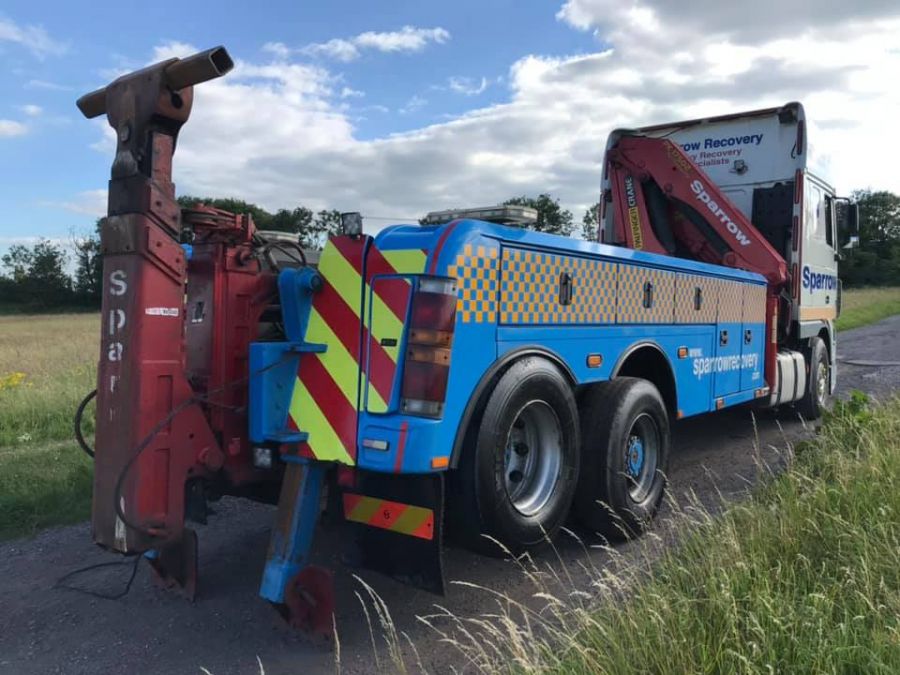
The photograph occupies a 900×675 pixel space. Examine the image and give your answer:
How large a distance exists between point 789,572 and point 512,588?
143cm

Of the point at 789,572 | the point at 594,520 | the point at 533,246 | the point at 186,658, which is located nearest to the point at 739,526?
the point at 789,572

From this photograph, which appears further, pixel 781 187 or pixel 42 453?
pixel 781 187

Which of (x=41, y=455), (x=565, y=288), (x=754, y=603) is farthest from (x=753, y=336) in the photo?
(x=41, y=455)

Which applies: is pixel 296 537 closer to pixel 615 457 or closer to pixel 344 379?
pixel 344 379

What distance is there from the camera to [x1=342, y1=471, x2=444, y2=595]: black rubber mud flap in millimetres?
3004

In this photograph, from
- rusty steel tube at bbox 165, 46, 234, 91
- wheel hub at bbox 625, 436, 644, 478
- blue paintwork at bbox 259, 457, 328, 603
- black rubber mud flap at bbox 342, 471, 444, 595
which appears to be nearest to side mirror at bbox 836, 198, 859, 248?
wheel hub at bbox 625, 436, 644, 478

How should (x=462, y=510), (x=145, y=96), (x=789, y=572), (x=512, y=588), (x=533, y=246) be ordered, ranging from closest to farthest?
(x=789, y=572) < (x=145, y=96) < (x=462, y=510) < (x=533, y=246) < (x=512, y=588)

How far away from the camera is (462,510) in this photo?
10.6ft

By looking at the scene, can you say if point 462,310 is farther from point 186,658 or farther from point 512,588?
point 186,658

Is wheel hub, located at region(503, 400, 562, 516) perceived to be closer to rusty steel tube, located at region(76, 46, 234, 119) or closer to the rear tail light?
the rear tail light

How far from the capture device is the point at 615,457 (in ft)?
13.2

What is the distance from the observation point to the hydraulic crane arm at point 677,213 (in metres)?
6.77

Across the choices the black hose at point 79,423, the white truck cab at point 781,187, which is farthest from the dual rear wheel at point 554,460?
the white truck cab at point 781,187

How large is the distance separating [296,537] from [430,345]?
1.07 m
